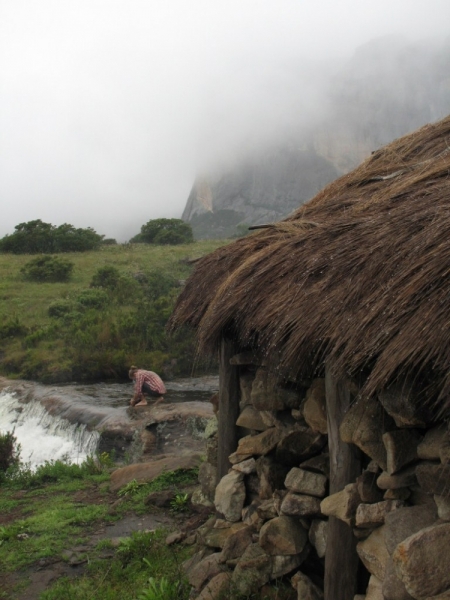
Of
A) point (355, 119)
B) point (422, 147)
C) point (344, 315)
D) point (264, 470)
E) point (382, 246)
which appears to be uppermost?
point (355, 119)

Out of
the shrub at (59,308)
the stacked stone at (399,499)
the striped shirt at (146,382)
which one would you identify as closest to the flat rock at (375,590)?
the stacked stone at (399,499)

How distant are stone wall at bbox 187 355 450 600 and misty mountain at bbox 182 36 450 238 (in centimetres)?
4225

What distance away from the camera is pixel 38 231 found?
32844mm

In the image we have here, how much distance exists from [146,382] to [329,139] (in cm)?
4891

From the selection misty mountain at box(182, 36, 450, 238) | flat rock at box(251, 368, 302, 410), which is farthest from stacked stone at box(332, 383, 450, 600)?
misty mountain at box(182, 36, 450, 238)

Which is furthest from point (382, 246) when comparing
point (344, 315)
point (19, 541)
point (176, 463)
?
point (176, 463)

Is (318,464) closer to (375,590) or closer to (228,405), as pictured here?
(375,590)

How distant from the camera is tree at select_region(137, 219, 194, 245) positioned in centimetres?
3588

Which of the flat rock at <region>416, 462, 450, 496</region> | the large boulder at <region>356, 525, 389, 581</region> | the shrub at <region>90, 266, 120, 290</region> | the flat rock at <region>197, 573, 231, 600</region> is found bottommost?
the flat rock at <region>197, 573, 231, 600</region>

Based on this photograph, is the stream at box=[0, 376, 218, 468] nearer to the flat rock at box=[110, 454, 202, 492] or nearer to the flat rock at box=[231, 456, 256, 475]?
the flat rock at box=[110, 454, 202, 492]

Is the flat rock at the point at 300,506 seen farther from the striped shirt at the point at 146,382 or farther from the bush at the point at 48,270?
the bush at the point at 48,270

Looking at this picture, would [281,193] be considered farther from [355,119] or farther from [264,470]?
A: [264,470]

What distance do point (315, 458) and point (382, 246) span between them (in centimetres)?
157

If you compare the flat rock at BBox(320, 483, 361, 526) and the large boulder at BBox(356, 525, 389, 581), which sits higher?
the flat rock at BBox(320, 483, 361, 526)
